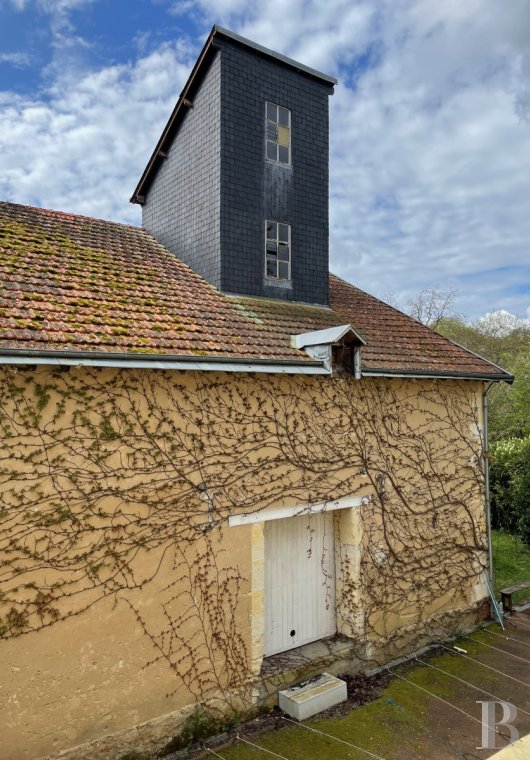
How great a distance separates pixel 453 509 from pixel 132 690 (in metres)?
6.25

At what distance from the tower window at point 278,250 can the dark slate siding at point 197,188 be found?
104 cm

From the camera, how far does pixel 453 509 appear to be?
380 inches

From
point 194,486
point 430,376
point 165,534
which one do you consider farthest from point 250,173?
point 165,534

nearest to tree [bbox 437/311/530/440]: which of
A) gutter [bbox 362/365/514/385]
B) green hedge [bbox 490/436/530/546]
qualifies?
green hedge [bbox 490/436/530/546]

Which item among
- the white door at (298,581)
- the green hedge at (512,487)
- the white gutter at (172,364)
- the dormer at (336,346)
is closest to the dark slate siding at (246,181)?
the dormer at (336,346)

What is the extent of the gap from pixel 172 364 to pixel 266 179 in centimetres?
516

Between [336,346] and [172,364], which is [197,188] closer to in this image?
[336,346]

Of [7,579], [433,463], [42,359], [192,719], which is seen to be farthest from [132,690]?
[433,463]

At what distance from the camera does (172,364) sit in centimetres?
619

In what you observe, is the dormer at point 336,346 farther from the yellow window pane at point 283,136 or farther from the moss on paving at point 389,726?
the moss on paving at point 389,726

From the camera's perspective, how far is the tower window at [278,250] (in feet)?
32.1

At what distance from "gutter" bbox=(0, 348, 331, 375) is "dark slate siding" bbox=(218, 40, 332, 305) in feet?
8.44

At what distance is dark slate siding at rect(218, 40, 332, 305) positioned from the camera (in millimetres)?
9391

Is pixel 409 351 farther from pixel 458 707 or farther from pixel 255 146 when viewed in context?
pixel 458 707
